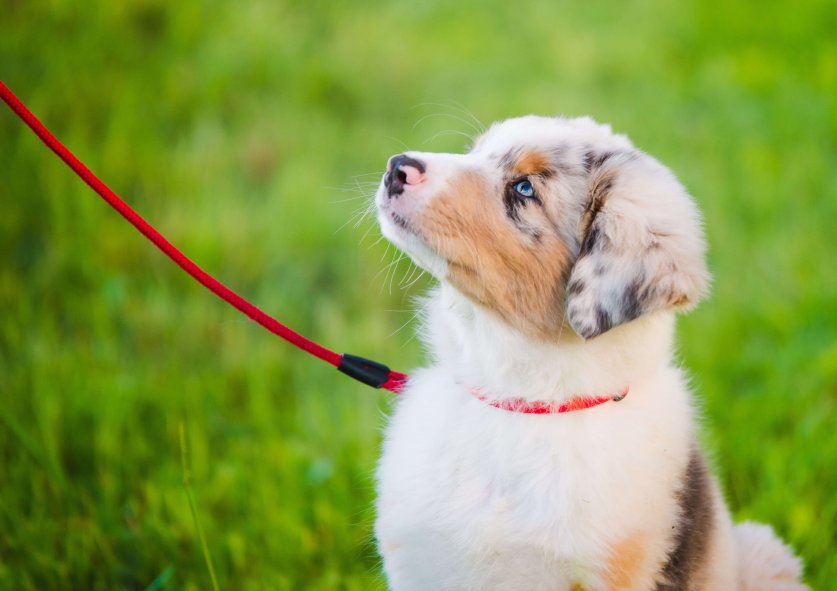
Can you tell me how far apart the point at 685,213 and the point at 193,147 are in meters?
3.96

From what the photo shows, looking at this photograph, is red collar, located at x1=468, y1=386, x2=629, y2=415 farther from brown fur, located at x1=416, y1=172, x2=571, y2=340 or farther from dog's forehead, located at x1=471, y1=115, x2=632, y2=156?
dog's forehead, located at x1=471, y1=115, x2=632, y2=156

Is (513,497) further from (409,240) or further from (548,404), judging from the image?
(409,240)

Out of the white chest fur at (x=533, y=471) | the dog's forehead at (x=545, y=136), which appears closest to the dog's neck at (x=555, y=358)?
the white chest fur at (x=533, y=471)

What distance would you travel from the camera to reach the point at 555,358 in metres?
2.60

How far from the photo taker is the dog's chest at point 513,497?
2459mm

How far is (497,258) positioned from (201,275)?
2.82ft

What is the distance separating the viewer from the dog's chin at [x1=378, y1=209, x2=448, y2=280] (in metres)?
2.57

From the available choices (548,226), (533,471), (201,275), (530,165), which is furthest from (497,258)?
(201,275)

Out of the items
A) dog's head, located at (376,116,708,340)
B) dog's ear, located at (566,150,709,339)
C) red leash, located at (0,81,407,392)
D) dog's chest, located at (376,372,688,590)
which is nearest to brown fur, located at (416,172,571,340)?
dog's head, located at (376,116,708,340)

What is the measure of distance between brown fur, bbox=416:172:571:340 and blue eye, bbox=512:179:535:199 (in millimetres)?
73

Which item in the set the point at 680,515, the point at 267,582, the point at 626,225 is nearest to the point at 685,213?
the point at 626,225

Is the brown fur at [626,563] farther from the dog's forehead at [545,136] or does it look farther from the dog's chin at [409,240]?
the dog's forehead at [545,136]

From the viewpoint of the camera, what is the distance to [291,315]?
490 centimetres

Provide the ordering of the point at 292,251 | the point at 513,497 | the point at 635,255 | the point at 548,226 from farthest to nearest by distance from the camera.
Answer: the point at 292,251, the point at 548,226, the point at 513,497, the point at 635,255
